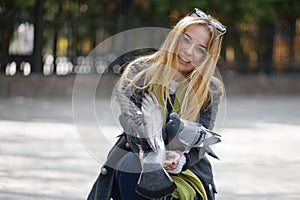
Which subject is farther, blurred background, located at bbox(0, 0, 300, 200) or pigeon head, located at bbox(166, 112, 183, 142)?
blurred background, located at bbox(0, 0, 300, 200)

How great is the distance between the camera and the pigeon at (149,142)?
3.56 meters

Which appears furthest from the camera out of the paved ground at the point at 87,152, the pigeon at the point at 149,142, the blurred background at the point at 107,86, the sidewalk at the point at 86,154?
the blurred background at the point at 107,86

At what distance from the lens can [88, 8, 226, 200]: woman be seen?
3.73 metres

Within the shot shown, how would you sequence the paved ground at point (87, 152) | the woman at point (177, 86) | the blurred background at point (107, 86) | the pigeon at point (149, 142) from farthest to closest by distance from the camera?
the blurred background at point (107, 86), the paved ground at point (87, 152), the woman at point (177, 86), the pigeon at point (149, 142)

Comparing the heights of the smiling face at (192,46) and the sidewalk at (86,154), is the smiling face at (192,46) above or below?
above

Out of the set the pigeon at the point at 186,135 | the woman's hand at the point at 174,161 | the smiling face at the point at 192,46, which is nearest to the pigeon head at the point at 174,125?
the pigeon at the point at 186,135

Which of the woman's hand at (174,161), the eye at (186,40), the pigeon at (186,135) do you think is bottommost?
the woman's hand at (174,161)

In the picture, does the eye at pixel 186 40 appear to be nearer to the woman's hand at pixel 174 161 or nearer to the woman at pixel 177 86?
the woman at pixel 177 86

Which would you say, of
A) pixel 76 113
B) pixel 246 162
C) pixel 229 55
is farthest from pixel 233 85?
pixel 76 113

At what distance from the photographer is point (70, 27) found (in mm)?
14258

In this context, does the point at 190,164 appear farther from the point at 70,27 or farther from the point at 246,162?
the point at 70,27

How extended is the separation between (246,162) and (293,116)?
497 cm

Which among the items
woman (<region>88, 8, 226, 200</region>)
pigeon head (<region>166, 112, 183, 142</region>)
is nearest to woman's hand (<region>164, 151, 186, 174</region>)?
woman (<region>88, 8, 226, 200</region>)

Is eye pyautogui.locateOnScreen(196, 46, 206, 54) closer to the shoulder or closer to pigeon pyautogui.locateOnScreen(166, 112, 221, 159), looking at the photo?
the shoulder
